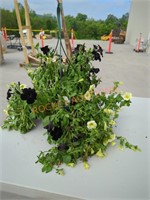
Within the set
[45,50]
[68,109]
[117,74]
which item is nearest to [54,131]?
[68,109]

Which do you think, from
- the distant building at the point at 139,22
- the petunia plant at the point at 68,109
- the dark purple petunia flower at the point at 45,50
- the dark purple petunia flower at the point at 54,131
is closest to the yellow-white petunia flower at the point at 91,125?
the petunia plant at the point at 68,109

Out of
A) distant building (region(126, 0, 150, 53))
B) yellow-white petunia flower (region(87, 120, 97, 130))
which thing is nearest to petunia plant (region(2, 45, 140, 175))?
yellow-white petunia flower (region(87, 120, 97, 130))

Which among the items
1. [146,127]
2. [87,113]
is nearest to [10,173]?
[87,113]

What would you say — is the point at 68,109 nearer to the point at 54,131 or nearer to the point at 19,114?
the point at 54,131

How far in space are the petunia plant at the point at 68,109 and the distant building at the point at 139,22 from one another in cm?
594

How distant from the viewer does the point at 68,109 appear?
828mm

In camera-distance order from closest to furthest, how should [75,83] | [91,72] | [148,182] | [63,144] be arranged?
[148,182], [63,144], [75,83], [91,72]

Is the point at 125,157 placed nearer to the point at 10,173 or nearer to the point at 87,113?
the point at 87,113

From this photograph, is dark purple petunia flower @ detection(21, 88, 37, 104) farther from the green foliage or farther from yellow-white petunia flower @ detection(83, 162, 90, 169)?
yellow-white petunia flower @ detection(83, 162, 90, 169)

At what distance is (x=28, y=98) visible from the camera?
79 centimetres

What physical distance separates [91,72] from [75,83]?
151 mm

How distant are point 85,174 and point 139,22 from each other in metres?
8.42

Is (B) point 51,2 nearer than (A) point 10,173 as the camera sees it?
No

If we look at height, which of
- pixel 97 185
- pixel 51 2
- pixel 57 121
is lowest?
pixel 97 185
